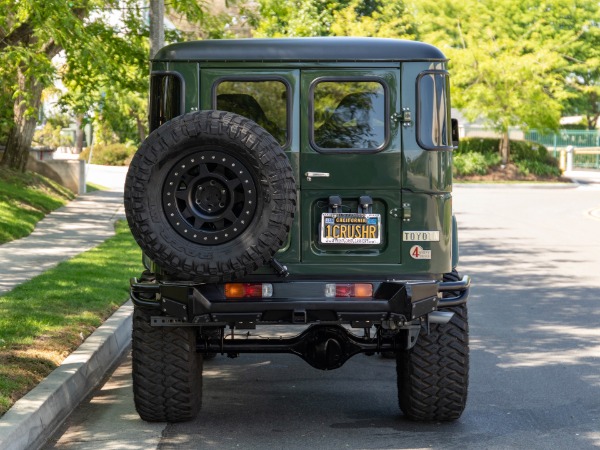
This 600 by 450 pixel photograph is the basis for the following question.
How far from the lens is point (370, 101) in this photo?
24.5 feet

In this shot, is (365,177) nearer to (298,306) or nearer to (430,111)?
(430,111)

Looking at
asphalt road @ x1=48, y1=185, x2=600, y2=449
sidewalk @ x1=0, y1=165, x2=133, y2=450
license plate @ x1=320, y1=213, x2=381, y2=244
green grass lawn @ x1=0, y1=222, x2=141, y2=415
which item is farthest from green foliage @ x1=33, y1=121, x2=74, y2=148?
license plate @ x1=320, y1=213, x2=381, y2=244

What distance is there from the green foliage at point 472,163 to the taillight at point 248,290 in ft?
142

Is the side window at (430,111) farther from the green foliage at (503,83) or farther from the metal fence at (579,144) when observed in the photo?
the metal fence at (579,144)

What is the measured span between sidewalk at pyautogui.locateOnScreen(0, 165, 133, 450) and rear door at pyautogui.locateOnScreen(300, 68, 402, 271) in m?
1.90

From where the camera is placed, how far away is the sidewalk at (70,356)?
22.5 ft

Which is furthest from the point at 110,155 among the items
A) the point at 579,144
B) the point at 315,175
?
the point at 315,175

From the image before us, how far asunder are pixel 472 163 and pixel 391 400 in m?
42.7

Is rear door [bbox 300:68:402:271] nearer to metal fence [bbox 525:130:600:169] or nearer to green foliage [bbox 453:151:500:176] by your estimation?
green foliage [bbox 453:151:500:176]

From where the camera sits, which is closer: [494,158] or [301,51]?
[301,51]

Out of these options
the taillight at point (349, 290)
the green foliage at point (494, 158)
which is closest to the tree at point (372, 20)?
the green foliage at point (494, 158)

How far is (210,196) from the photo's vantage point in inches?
270

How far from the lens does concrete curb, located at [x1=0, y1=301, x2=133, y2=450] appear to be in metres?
6.66

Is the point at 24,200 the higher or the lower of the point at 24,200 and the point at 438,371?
the higher
